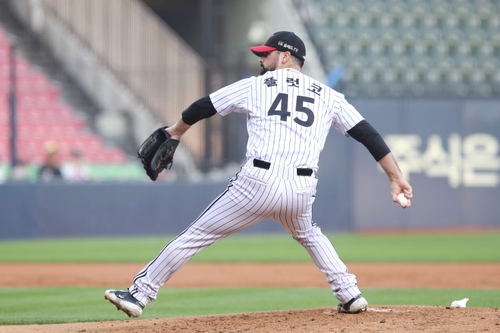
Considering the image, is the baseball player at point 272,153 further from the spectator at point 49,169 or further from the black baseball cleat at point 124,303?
the spectator at point 49,169

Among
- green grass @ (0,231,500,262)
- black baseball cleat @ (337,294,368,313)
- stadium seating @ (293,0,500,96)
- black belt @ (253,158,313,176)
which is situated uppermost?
stadium seating @ (293,0,500,96)

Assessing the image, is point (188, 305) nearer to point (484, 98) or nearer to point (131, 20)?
point (484, 98)

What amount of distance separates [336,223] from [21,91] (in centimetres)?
666

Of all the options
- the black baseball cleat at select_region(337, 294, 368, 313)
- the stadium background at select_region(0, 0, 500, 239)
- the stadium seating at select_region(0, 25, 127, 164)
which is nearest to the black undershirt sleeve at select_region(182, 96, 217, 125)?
the black baseball cleat at select_region(337, 294, 368, 313)

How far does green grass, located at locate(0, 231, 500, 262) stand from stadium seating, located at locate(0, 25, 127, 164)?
7.27 feet

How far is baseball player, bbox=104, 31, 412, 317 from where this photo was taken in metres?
4.15

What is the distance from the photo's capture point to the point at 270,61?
4410mm

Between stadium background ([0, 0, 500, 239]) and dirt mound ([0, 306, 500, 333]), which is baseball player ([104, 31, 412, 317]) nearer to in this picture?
dirt mound ([0, 306, 500, 333])

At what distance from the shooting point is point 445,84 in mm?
16422

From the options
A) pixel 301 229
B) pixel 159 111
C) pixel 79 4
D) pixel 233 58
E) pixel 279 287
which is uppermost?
pixel 79 4

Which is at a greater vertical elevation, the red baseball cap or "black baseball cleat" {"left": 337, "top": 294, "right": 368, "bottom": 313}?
the red baseball cap

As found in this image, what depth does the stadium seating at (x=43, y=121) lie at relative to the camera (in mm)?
14109

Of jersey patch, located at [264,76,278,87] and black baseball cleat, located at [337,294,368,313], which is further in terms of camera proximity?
black baseball cleat, located at [337,294,368,313]

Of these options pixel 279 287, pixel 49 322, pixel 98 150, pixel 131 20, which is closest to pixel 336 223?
pixel 98 150
